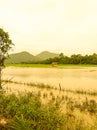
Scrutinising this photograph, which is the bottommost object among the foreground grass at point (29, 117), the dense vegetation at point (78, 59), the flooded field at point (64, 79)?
the flooded field at point (64, 79)

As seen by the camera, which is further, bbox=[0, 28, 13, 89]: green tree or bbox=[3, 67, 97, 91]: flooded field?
bbox=[3, 67, 97, 91]: flooded field

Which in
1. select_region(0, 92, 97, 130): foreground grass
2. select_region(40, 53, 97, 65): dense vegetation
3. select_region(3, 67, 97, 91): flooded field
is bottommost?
select_region(3, 67, 97, 91): flooded field

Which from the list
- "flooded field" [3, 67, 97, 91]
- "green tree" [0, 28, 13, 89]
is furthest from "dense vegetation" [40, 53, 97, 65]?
"green tree" [0, 28, 13, 89]

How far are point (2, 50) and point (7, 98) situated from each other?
2.26 meters

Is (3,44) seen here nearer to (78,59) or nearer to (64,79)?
(64,79)

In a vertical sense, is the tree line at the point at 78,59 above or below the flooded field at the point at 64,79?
above

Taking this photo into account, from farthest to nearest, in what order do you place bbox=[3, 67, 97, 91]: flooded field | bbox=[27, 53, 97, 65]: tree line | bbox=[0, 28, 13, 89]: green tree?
bbox=[27, 53, 97, 65]: tree line → bbox=[3, 67, 97, 91]: flooded field → bbox=[0, 28, 13, 89]: green tree

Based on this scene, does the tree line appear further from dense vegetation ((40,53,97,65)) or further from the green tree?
the green tree

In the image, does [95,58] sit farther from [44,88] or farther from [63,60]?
[44,88]

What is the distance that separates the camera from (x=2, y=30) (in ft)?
35.7

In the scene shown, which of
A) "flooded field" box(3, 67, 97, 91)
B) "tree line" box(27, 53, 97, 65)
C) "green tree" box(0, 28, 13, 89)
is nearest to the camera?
"green tree" box(0, 28, 13, 89)

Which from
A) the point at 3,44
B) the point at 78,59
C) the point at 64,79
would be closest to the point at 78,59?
the point at 78,59

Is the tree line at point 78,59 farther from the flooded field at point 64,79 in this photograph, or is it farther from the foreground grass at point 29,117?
the foreground grass at point 29,117

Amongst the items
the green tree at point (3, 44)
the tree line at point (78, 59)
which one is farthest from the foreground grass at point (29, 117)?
the tree line at point (78, 59)
